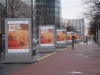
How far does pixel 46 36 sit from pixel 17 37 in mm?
10675

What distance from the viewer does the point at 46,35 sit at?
95.9 feet

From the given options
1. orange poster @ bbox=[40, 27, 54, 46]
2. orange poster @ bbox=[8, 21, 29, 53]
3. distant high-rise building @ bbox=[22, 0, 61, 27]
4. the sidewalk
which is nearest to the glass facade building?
distant high-rise building @ bbox=[22, 0, 61, 27]

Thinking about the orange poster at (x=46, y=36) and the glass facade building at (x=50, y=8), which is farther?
the glass facade building at (x=50, y=8)

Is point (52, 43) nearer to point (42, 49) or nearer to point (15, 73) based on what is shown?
point (42, 49)

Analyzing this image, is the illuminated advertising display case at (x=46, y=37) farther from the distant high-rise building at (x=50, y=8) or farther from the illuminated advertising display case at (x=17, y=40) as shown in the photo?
the distant high-rise building at (x=50, y=8)

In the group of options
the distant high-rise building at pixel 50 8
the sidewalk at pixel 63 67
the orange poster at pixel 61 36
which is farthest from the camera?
the distant high-rise building at pixel 50 8

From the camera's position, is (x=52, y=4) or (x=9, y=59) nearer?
(x=9, y=59)

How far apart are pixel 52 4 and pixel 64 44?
260ft

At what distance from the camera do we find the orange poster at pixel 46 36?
28.9m

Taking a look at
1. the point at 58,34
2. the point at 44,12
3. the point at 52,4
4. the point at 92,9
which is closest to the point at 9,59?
the point at 92,9

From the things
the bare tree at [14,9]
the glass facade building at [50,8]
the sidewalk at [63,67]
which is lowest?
the sidewalk at [63,67]

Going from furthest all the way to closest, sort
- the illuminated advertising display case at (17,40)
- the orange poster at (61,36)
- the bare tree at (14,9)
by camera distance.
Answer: the orange poster at (61,36)
the bare tree at (14,9)
the illuminated advertising display case at (17,40)

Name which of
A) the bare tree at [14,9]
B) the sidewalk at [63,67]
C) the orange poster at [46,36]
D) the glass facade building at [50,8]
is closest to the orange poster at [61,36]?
the bare tree at [14,9]

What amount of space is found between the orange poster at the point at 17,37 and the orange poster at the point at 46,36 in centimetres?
1004
